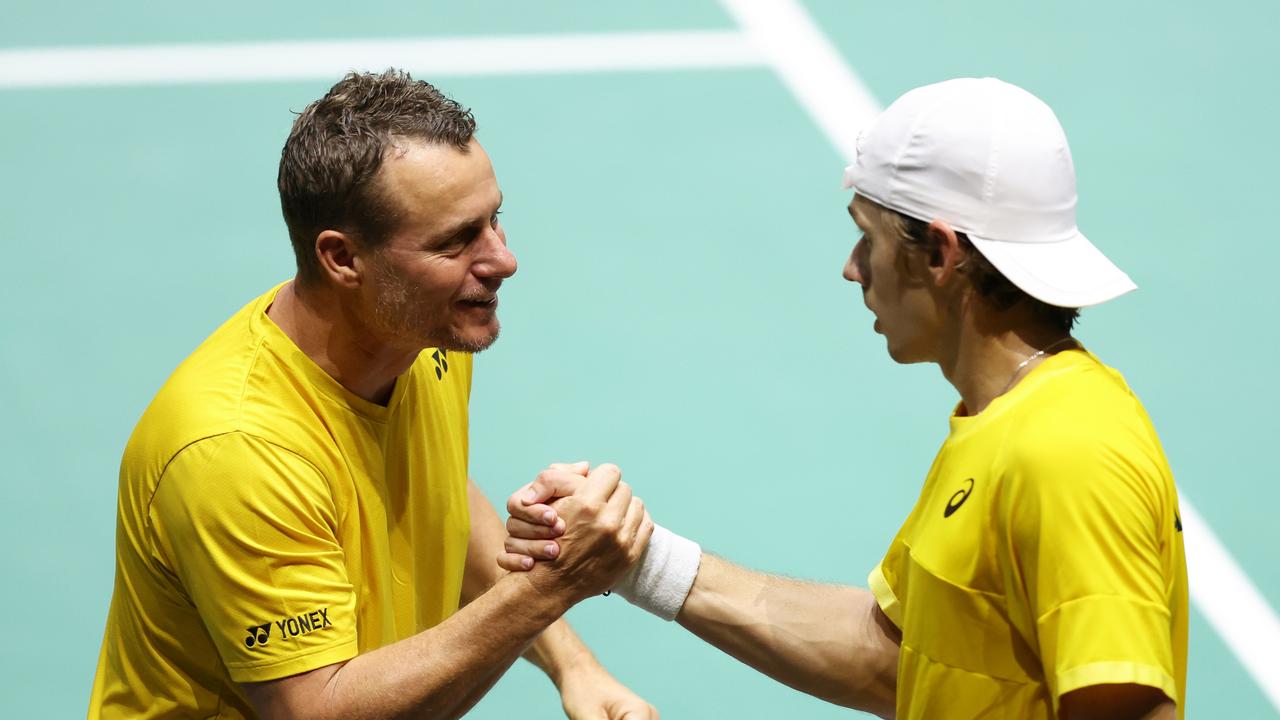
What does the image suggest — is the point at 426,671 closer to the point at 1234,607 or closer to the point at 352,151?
the point at 352,151

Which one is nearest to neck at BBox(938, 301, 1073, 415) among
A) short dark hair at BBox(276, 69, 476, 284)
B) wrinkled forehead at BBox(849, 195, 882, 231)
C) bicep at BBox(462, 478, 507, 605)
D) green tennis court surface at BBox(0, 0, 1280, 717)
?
wrinkled forehead at BBox(849, 195, 882, 231)

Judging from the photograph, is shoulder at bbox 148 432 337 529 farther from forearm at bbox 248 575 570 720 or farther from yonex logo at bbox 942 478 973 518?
yonex logo at bbox 942 478 973 518

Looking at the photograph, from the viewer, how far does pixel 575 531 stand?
3176 mm

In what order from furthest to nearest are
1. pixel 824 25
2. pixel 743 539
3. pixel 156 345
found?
pixel 824 25
pixel 156 345
pixel 743 539

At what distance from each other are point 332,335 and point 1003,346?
4.22 feet

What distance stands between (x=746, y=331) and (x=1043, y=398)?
3951 millimetres

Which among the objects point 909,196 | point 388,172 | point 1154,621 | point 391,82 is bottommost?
point 1154,621

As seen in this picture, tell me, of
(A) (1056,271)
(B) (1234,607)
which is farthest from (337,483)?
(B) (1234,607)

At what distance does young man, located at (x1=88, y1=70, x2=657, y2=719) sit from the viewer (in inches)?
113

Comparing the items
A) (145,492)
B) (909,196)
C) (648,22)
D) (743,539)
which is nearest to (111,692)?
(145,492)

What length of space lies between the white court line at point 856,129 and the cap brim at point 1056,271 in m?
2.85

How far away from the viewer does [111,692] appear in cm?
322

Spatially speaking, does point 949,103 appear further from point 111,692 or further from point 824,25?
point 824,25

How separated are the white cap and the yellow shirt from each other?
0.15 metres
